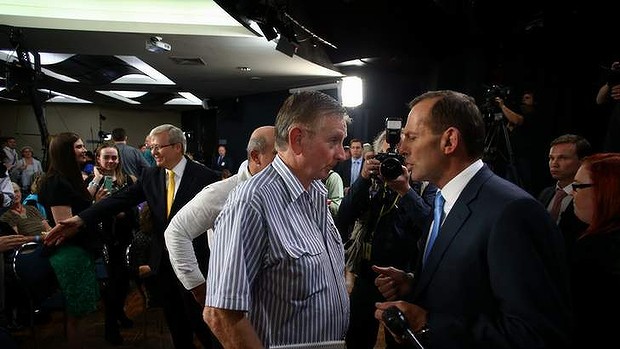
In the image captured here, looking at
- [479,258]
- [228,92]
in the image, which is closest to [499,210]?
[479,258]

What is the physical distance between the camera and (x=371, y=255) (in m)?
2.29

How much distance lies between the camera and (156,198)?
9.11ft

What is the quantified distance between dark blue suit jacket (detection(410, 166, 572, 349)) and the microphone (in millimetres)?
→ 92

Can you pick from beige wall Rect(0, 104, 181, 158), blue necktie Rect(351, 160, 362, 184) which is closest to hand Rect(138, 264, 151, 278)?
blue necktie Rect(351, 160, 362, 184)

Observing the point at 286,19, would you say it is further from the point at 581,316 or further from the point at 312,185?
the point at 581,316

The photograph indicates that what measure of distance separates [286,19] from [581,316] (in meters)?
3.67

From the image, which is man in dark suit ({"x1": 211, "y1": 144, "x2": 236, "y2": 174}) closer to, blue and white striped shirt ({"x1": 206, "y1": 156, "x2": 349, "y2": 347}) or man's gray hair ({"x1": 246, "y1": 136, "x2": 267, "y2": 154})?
man's gray hair ({"x1": 246, "y1": 136, "x2": 267, "y2": 154})

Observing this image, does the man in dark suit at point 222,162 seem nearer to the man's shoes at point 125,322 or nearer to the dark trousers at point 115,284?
the man's shoes at point 125,322

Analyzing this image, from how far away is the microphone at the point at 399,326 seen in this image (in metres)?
1.07

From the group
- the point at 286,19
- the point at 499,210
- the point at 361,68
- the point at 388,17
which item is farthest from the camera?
the point at 361,68

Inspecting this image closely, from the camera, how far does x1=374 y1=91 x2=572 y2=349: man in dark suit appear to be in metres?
1.02

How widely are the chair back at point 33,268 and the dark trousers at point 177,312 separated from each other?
73 cm

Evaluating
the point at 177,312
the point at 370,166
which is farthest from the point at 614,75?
the point at 177,312

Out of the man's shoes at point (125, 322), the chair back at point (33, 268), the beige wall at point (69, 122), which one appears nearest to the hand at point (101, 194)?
the chair back at point (33, 268)
